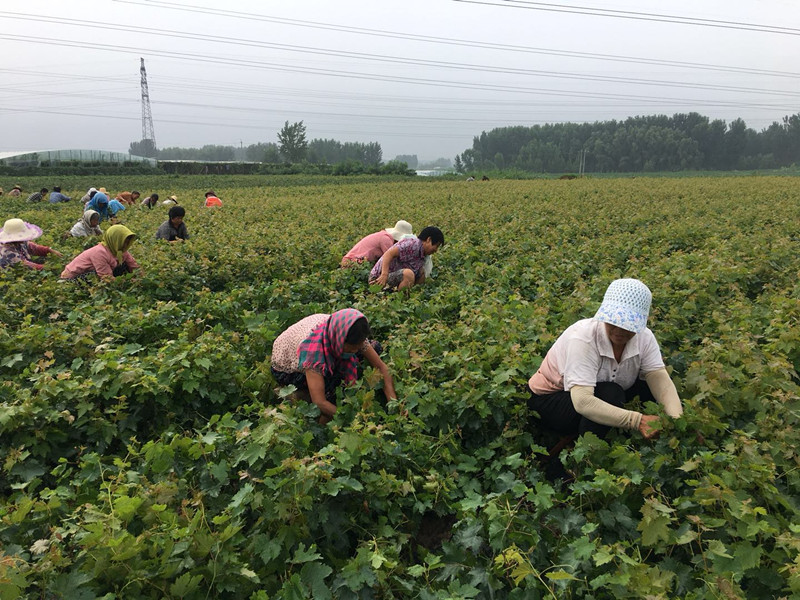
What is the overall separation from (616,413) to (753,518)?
0.91 metres

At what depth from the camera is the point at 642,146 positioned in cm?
8350

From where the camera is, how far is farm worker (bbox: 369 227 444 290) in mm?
6316

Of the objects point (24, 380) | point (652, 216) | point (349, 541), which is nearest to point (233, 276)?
point (24, 380)

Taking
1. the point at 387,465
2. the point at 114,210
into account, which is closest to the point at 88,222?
the point at 114,210

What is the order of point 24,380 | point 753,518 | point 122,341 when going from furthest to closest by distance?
point 122,341
point 24,380
point 753,518

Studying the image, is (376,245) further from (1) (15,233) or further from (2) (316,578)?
(2) (316,578)

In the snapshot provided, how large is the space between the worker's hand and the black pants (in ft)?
0.70

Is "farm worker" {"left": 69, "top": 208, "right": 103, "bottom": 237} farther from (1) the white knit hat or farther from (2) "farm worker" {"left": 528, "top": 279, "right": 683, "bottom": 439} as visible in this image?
(1) the white knit hat

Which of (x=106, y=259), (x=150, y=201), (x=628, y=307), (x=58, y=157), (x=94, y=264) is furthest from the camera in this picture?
(x=58, y=157)

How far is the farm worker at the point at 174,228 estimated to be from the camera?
8672 mm

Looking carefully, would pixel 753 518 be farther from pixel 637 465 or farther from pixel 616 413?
pixel 616 413

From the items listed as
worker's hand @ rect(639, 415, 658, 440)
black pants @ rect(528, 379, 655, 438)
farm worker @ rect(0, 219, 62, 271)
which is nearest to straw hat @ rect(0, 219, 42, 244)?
farm worker @ rect(0, 219, 62, 271)

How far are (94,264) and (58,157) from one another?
208 ft

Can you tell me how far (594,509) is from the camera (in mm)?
2668
